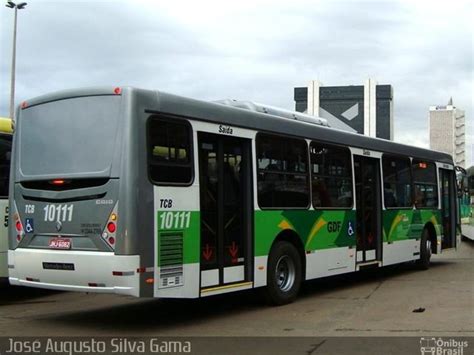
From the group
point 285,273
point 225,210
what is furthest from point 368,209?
point 225,210

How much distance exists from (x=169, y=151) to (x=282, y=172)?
264 centimetres

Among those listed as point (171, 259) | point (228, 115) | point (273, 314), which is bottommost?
point (273, 314)

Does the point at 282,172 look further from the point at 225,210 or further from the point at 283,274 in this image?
the point at 283,274

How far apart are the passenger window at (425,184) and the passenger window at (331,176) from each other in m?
3.52

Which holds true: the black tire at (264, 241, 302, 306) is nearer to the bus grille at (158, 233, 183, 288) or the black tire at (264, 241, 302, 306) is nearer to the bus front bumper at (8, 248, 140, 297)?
the bus grille at (158, 233, 183, 288)

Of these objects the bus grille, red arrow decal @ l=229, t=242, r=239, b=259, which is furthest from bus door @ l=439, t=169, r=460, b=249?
the bus grille

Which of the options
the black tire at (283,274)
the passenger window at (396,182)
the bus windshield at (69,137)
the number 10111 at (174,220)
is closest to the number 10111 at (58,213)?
the bus windshield at (69,137)

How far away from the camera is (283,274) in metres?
9.90

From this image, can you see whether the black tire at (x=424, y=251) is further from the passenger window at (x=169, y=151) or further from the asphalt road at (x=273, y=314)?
the passenger window at (x=169, y=151)

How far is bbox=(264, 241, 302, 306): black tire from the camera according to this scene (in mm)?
9461

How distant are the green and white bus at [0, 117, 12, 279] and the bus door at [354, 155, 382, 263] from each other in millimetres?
6535

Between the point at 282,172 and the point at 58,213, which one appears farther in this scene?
the point at 282,172

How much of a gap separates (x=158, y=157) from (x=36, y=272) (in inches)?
88.2

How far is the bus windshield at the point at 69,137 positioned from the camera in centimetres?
751
